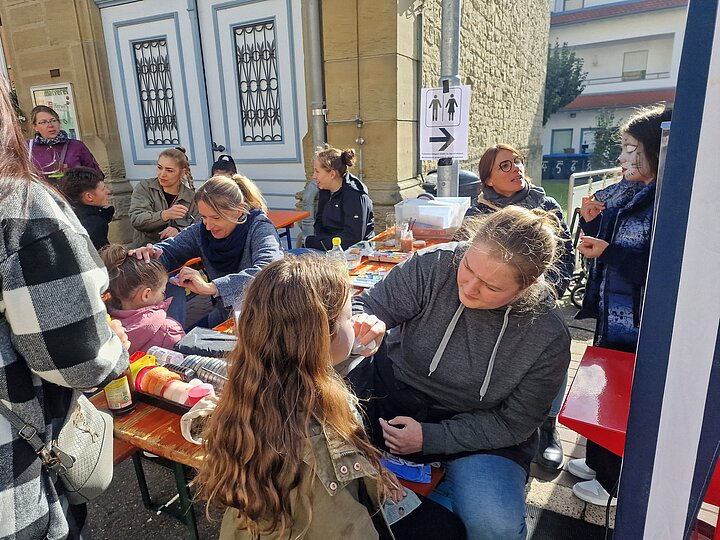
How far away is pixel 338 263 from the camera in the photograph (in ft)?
4.27

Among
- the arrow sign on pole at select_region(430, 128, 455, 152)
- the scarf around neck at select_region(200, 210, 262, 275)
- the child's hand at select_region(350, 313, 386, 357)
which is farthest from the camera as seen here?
the arrow sign on pole at select_region(430, 128, 455, 152)

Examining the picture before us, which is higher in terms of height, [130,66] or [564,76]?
[564,76]

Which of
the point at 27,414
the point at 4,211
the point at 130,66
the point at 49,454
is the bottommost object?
the point at 49,454

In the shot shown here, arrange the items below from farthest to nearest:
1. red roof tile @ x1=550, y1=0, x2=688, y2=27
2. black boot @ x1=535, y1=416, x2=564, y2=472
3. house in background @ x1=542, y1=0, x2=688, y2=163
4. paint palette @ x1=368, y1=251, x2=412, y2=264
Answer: house in background @ x1=542, y1=0, x2=688, y2=163 < red roof tile @ x1=550, y1=0, x2=688, y2=27 < paint palette @ x1=368, y1=251, x2=412, y2=264 < black boot @ x1=535, y1=416, x2=564, y2=472

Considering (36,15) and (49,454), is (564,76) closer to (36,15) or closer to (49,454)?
(36,15)

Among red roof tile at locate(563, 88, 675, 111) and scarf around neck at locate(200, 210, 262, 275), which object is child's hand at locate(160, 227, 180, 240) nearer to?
scarf around neck at locate(200, 210, 262, 275)

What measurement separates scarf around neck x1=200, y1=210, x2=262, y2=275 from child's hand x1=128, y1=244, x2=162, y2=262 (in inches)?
11.0

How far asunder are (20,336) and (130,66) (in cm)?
662

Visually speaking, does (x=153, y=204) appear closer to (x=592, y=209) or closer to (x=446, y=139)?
(x=446, y=139)

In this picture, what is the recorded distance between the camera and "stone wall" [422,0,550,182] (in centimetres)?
601

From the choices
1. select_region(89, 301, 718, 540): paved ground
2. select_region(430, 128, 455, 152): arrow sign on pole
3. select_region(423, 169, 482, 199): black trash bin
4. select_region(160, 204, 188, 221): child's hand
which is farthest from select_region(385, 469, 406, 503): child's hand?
select_region(423, 169, 482, 199): black trash bin

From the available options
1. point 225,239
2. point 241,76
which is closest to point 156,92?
point 241,76

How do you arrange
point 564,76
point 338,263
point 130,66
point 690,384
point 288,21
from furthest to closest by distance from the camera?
point 564,76 < point 130,66 < point 288,21 < point 338,263 < point 690,384

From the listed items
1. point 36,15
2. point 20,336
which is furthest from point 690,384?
point 36,15
